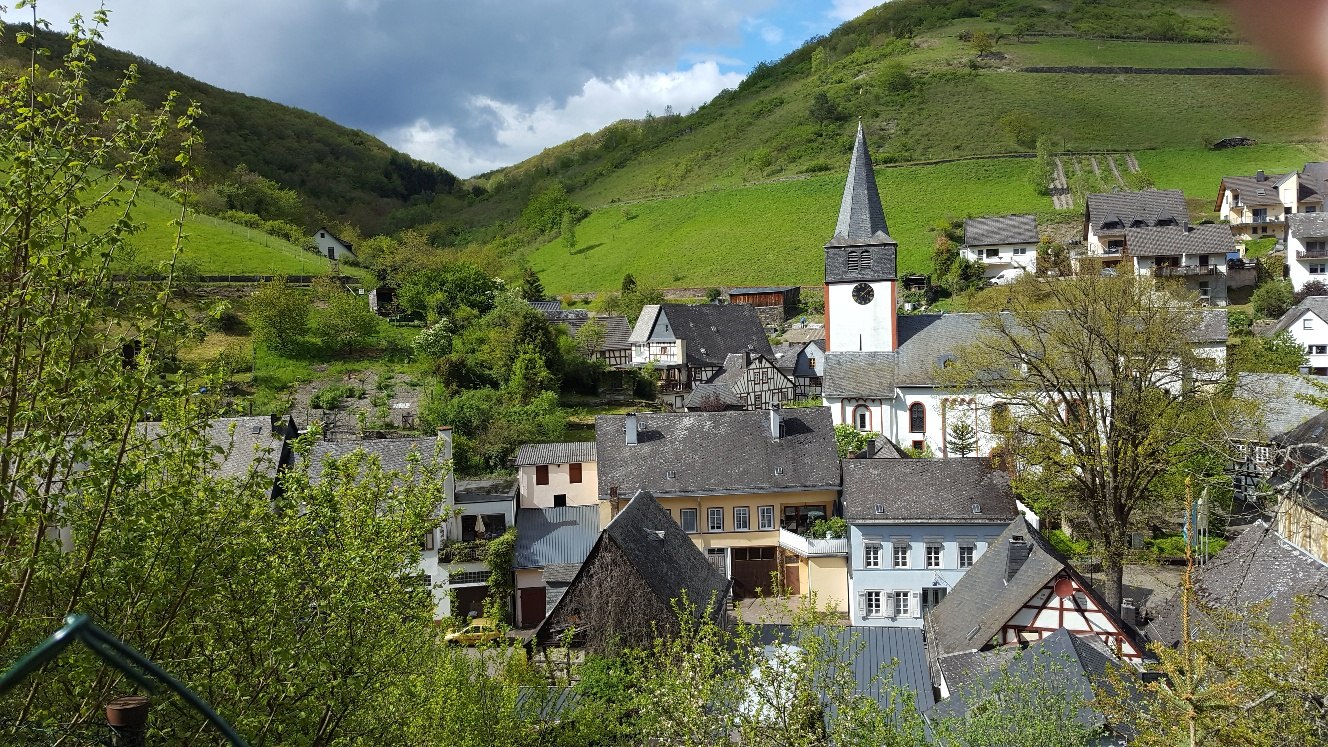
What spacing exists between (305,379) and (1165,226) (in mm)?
56100

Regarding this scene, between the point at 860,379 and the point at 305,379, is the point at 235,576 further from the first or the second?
the point at 305,379

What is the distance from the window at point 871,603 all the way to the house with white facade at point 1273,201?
Answer: 2219 inches

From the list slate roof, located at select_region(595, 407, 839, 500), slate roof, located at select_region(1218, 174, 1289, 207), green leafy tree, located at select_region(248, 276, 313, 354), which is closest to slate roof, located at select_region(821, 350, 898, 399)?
slate roof, located at select_region(595, 407, 839, 500)

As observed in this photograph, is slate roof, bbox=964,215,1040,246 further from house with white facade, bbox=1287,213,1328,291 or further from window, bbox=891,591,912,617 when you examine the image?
window, bbox=891,591,912,617

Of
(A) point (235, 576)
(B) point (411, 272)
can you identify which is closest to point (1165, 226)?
(B) point (411, 272)

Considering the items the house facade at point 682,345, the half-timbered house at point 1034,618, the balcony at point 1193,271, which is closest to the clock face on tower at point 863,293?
the house facade at point 682,345

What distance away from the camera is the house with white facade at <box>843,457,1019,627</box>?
2933cm

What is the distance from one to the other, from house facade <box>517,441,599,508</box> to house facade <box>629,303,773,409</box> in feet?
67.6

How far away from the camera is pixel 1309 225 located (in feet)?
198

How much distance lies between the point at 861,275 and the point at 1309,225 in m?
34.4

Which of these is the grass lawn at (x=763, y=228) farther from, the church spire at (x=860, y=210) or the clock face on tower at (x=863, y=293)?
the clock face on tower at (x=863, y=293)

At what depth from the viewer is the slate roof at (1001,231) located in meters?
72.2

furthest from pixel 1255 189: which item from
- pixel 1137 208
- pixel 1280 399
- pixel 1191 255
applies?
pixel 1280 399

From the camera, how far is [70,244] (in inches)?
302
